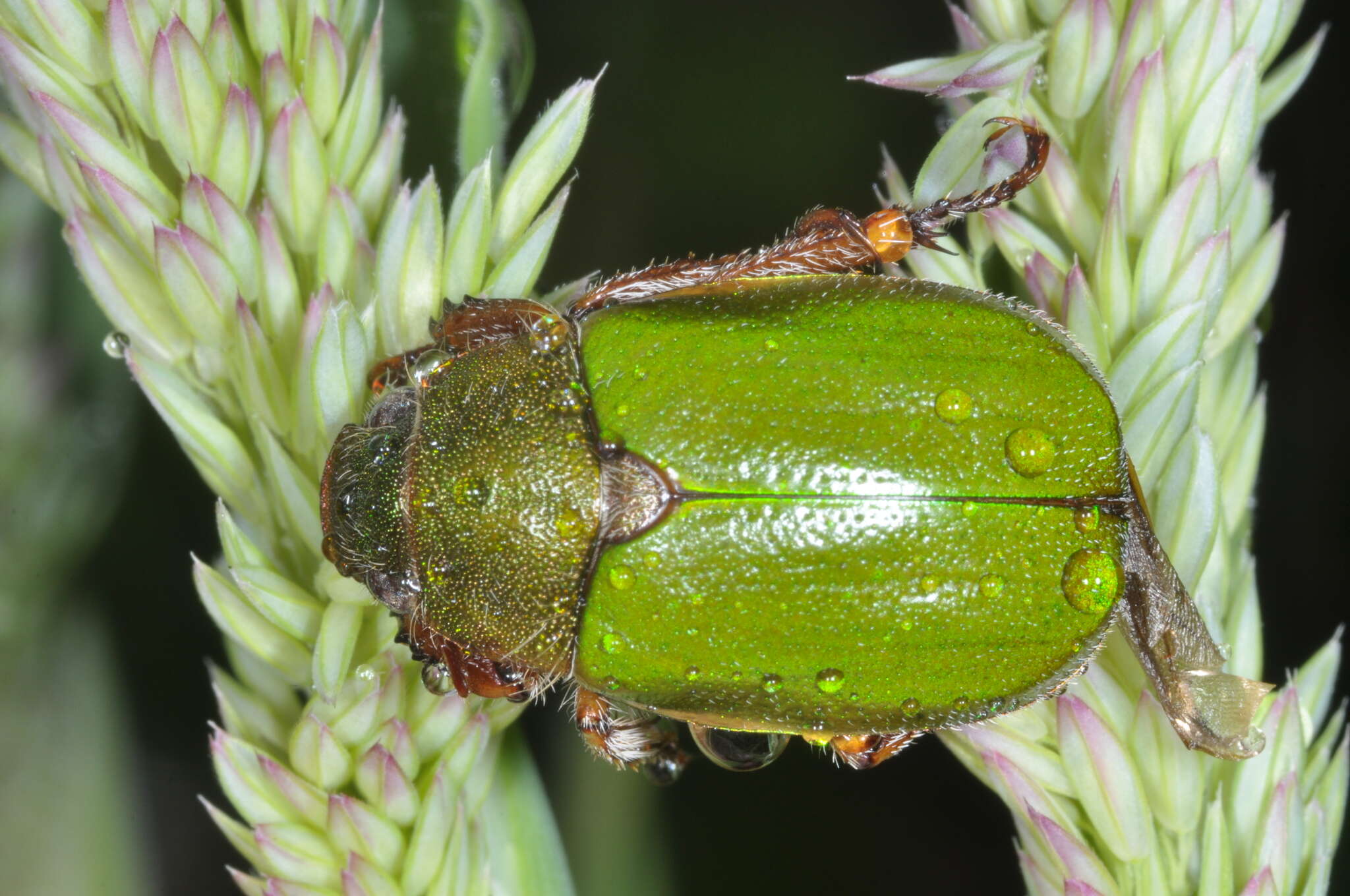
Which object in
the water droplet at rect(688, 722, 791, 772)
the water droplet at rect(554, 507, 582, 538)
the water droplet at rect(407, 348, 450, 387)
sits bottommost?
the water droplet at rect(688, 722, 791, 772)

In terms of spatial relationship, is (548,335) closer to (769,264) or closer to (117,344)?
(769,264)

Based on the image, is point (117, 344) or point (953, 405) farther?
point (117, 344)

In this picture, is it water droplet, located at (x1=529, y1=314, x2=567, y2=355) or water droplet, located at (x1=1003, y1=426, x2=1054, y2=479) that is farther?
water droplet, located at (x1=529, y1=314, x2=567, y2=355)

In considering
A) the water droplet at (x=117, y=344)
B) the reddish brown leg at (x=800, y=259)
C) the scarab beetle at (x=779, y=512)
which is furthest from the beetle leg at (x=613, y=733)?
the water droplet at (x=117, y=344)

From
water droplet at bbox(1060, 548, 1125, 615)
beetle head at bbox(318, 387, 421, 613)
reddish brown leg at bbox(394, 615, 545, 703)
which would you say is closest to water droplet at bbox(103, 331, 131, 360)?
beetle head at bbox(318, 387, 421, 613)

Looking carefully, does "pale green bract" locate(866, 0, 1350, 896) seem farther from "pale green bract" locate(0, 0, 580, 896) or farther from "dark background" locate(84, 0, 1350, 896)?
"pale green bract" locate(0, 0, 580, 896)

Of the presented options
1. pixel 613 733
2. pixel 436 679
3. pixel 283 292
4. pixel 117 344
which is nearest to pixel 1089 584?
pixel 613 733

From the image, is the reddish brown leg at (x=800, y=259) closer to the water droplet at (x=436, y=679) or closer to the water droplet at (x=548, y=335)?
the water droplet at (x=548, y=335)

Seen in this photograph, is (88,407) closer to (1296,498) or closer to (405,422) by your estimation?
(405,422)
